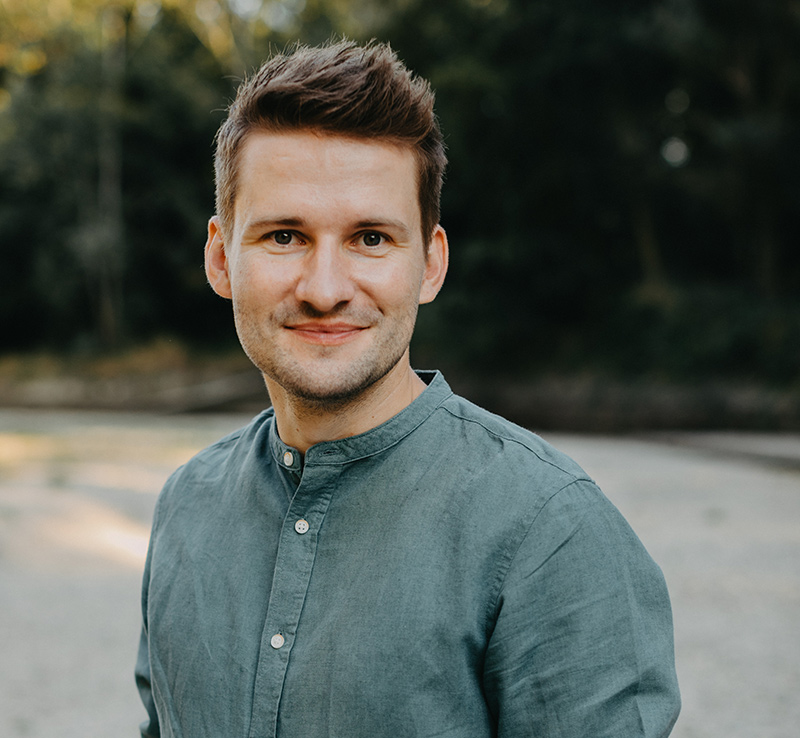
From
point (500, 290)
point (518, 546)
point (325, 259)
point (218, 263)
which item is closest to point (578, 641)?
point (518, 546)

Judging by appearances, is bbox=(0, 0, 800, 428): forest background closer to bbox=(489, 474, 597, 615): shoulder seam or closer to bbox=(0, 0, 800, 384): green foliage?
bbox=(0, 0, 800, 384): green foliage

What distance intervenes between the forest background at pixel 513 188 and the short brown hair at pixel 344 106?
11376 millimetres

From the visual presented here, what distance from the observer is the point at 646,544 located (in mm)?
6840

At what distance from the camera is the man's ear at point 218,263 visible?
5.28 feet

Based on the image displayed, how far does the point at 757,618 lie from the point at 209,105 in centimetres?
2639

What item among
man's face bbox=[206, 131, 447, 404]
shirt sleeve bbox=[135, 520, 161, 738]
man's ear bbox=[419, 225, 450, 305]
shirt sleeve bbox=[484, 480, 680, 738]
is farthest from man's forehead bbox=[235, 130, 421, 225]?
shirt sleeve bbox=[135, 520, 161, 738]

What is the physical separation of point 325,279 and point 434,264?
0.30 metres

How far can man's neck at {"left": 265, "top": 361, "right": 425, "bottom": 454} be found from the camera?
1438 millimetres

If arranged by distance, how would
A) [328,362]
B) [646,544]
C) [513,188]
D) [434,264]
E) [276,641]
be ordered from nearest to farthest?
[276,641] < [328,362] < [434,264] < [646,544] < [513,188]

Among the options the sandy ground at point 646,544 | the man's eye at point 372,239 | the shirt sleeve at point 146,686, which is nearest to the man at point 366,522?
the man's eye at point 372,239

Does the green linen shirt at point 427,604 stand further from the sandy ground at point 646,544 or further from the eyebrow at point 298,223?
the sandy ground at point 646,544

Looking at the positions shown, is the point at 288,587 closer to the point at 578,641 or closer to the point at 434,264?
the point at 578,641

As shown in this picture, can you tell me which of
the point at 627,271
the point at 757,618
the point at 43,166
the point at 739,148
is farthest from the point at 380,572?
the point at 43,166

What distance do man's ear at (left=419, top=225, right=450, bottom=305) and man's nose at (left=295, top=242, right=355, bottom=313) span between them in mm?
214
